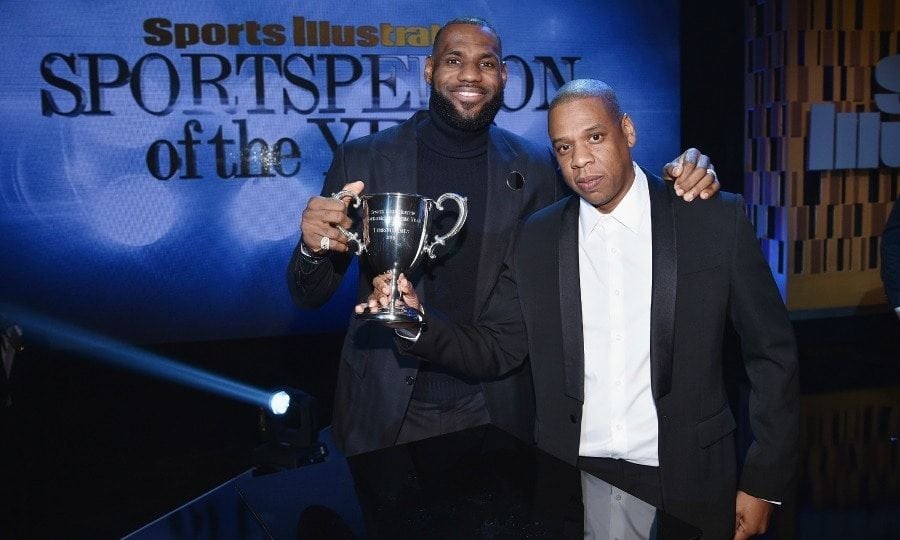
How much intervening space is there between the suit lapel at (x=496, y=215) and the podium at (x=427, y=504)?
850 mm

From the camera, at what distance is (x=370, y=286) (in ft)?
6.97

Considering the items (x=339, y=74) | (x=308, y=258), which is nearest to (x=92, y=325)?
(x=339, y=74)

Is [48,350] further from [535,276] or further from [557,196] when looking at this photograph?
[535,276]

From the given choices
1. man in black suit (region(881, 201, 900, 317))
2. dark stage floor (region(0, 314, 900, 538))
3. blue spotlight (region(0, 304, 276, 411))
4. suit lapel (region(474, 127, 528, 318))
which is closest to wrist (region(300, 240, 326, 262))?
suit lapel (region(474, 127, 528, 318))

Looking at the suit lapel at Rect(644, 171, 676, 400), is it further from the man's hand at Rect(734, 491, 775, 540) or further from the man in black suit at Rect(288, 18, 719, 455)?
the man in black suit at Rect(288, 18, 719, 455)

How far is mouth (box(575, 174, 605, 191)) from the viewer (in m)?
1.57

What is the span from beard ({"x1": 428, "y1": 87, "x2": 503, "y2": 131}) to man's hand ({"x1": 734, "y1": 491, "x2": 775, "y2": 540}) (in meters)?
1.16

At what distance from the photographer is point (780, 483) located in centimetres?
152

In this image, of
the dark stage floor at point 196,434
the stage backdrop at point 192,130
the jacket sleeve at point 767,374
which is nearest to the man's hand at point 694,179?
the jacket sleeve at point 767,374

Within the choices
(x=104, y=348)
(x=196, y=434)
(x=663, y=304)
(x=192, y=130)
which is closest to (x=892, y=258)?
(x=663, y=304)

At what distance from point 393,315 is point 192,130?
4840 mm

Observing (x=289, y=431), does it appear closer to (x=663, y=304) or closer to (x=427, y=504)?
(x=663, y=304)

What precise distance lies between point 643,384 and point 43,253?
17.8ft

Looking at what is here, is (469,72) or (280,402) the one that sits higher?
(469,72)
